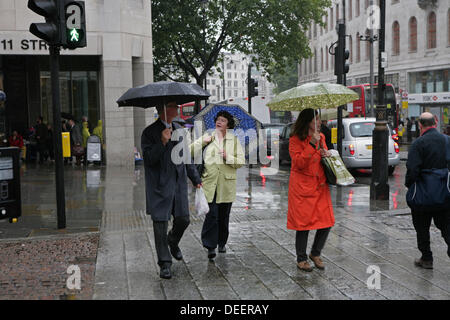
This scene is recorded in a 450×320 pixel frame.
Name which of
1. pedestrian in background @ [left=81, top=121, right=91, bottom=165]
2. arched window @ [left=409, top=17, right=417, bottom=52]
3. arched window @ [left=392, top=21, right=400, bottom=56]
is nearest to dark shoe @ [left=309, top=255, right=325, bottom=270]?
pedestrian in background @ [left=81, top=121, right=91, bottom=165]

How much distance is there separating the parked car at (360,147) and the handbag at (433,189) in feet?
35.3

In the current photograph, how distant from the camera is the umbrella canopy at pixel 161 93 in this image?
574 centimetres

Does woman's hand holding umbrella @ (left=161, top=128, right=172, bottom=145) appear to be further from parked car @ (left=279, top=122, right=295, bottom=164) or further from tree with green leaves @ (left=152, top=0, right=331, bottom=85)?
tree with green leaves @ (left=152, top=0, right=331, bottom=85)

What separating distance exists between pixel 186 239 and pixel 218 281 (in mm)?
2085

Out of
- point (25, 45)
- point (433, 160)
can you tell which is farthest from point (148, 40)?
point (433, 160)

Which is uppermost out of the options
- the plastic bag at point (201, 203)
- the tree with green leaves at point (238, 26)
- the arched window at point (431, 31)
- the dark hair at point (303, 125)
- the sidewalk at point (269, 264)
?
the arched window at point (431, 31)

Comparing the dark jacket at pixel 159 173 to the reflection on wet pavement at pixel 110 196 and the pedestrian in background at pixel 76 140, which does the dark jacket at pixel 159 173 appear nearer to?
the reflection on wet pavement at pixel 110 196

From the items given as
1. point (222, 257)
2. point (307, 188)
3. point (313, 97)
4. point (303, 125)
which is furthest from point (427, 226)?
point (222, 257)

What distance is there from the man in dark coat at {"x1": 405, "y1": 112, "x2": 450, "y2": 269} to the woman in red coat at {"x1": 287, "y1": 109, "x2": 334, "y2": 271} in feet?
3.09

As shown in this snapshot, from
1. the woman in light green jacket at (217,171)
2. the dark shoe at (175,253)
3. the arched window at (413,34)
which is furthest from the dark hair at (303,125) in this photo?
the arched window at (413,34)

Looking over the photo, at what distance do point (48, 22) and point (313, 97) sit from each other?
403cm

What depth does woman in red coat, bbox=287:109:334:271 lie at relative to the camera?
6105 millimetres
